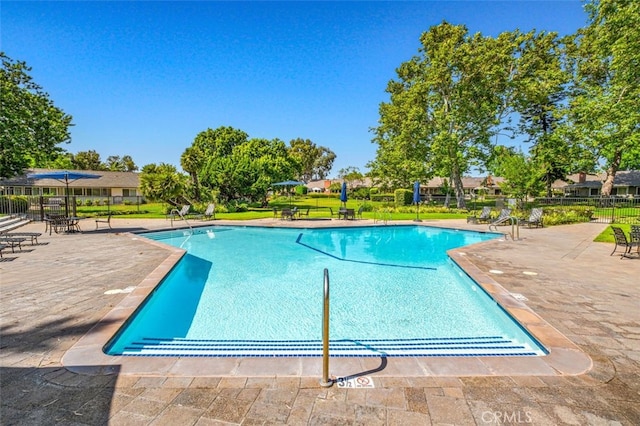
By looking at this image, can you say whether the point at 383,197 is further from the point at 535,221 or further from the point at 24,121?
the point at 24,121

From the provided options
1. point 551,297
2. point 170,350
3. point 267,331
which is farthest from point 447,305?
point 170,350

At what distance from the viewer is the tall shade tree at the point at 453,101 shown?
24297 millimetres

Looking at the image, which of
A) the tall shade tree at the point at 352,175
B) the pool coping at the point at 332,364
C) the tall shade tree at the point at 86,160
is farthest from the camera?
the tall shade tree at the point at 352,175

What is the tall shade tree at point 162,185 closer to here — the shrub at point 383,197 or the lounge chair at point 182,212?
the lounge chair at point 182,212

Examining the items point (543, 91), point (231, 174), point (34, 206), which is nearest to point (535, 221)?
point (543, 91)

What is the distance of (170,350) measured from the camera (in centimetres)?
410

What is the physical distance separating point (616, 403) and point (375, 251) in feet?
29.1

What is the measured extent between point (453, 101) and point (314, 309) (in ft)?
84.3

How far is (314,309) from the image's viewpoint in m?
5.94

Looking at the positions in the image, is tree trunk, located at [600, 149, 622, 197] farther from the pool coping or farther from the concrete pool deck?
the pool coping

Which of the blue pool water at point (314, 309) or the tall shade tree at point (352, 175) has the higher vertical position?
the tall shade tree at point (352, 175)

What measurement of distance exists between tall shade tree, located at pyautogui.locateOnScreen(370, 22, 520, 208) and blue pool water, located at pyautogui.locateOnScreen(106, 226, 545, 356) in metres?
18.5

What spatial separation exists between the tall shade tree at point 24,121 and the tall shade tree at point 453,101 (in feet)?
82.6

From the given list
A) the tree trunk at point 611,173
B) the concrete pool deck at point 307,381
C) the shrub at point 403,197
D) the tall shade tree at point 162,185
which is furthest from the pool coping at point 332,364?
the tree trunk at point 611,173
